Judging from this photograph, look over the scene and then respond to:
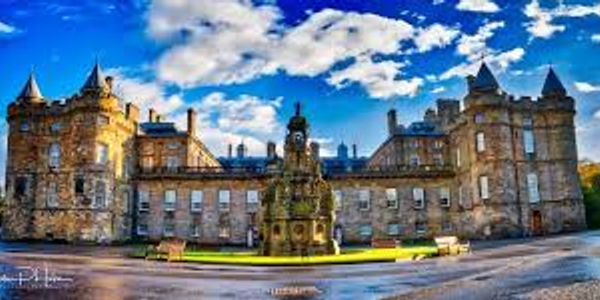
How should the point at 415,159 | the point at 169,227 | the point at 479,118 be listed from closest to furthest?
the point at 479,118
the point at 169,227
the point at 415,159

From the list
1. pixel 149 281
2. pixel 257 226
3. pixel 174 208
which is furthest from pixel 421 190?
pixel 149 281

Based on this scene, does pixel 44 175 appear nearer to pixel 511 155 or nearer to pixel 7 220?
pixel 7 220

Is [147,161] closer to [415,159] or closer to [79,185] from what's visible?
[79,185]

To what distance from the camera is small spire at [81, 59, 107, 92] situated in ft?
174

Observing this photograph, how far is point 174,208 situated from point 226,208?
16.3 ft

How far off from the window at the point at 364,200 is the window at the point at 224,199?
12.5 metres

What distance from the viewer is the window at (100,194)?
5144 centimetres

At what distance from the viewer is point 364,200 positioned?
2259 inches

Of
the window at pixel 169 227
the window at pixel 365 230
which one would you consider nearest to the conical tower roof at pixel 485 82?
the window at pixel 365 230

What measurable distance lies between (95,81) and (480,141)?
34.2 meters

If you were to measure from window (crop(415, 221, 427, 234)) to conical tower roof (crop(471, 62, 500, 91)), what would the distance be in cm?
1352

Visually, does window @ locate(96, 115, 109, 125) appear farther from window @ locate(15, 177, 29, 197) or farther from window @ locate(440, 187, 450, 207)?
window @ locate(440, 187, 450, 207)

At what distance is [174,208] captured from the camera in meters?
57.5

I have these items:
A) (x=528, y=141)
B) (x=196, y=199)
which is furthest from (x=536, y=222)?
(x=196, y=199)
